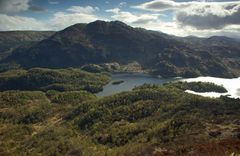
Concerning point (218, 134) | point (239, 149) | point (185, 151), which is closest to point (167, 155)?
point (185, 151)

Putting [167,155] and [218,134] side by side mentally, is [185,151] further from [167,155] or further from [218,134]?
[218,134]

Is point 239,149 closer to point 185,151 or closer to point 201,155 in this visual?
point 201,155

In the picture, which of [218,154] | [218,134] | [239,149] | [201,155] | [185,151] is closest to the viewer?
[218,154]

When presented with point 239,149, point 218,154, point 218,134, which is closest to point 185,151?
point 239,149

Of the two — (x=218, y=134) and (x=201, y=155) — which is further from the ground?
(x=201, y=155)

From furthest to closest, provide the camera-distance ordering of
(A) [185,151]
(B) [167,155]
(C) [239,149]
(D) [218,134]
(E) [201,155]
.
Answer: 1. (D) [218,134]
2. (A) [185,151]
3. (B) [167,155]
4. (C) [239,149]
5. (E) [201,155]

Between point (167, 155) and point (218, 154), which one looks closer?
point (218, 154)

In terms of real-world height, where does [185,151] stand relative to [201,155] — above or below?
below

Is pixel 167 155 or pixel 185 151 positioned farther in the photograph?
pixel 185 151

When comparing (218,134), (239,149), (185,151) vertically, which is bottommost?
(218,134)
